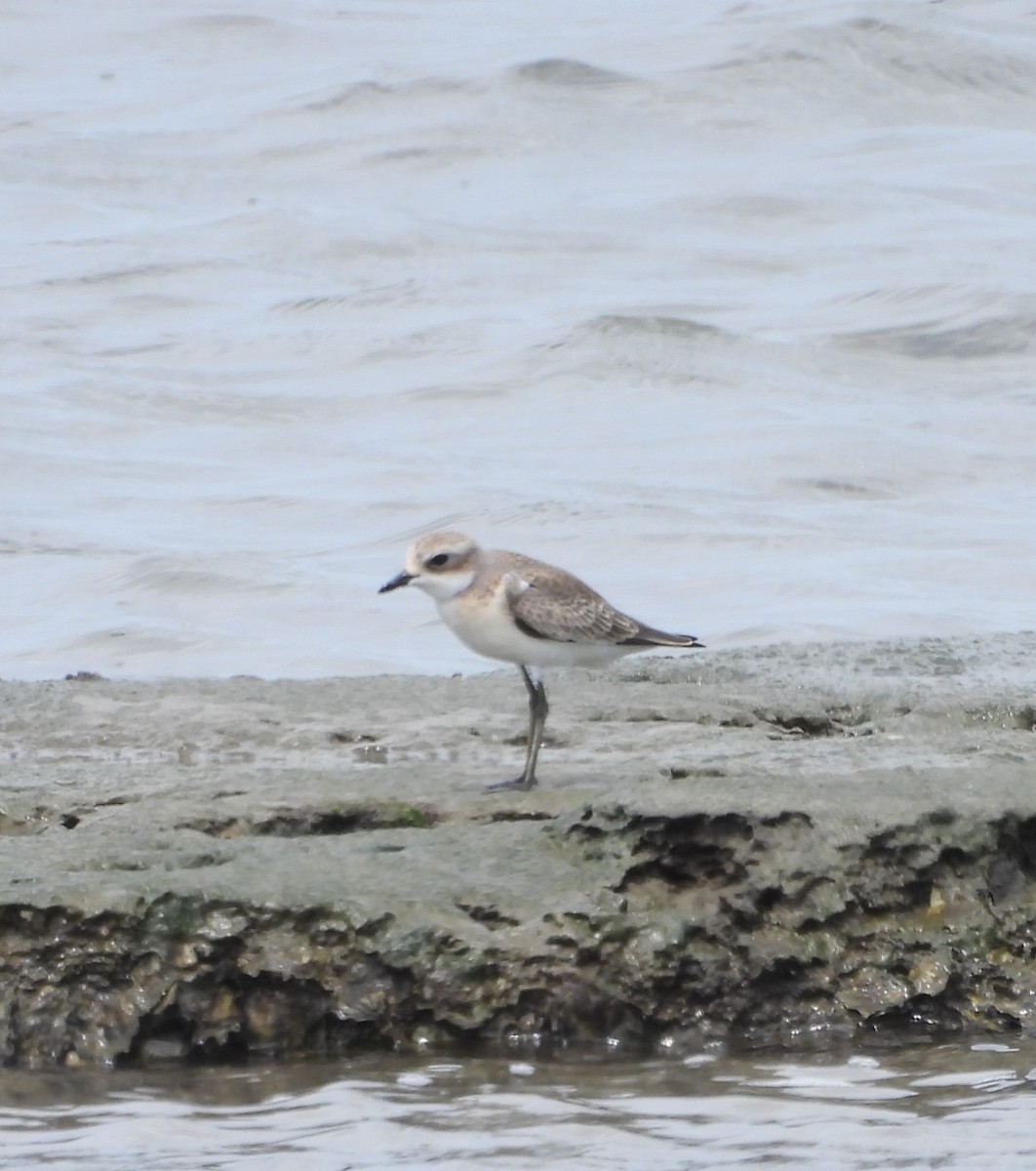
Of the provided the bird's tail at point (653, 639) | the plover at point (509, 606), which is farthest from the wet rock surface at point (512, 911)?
the bird's tail at point (653, 639)

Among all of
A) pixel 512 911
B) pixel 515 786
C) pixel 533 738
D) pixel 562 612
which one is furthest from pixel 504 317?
pixel 512 911

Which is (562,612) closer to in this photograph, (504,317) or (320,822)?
(320,822)

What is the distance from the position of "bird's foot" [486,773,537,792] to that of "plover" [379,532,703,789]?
19 cm

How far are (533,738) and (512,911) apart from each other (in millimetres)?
1023

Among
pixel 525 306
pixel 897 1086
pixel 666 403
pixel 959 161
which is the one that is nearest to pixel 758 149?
pixel 959 161

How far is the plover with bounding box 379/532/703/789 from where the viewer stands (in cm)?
546

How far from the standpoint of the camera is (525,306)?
1620cm

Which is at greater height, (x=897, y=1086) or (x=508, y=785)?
(x=508, y=785)

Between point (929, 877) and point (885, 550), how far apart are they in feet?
21.1

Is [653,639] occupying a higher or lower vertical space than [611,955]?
higher

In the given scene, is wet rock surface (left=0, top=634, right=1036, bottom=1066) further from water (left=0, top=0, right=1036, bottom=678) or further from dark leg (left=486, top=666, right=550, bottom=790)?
Result: water (left=0, top=0, right=1036, bottom=678)

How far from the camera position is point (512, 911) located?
4.36 meters

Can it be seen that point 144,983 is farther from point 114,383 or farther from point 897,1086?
point 114,383

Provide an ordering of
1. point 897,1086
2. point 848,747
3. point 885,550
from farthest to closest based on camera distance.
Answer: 1. point 885,550
2. point 848,747
3. point 897,1086
